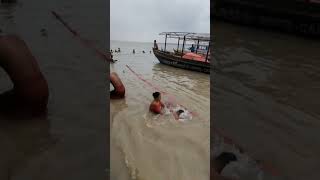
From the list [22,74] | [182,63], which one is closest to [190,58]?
[182,63]

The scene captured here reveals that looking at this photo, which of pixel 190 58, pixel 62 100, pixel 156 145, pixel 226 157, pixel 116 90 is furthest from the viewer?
pixel 190 58

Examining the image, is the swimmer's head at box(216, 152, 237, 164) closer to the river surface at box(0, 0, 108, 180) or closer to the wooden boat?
the river surface at box(0, 0, 108, 180)

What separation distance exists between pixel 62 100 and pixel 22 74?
0.49m

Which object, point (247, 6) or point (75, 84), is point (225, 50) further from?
point (75, 84)

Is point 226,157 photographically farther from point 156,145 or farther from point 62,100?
point 62,100

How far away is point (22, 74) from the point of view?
3131 mm

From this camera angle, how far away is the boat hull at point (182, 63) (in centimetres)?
1612

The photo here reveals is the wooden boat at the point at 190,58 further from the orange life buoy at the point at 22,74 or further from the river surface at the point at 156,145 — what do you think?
the orange life buoy at the point at 22,74

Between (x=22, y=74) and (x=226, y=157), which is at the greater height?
(x=22, y=74)

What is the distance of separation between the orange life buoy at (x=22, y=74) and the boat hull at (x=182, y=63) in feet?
42.8

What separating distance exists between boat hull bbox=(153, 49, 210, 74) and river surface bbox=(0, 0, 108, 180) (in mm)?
12663

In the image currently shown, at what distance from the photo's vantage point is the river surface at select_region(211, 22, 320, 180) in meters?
3.71

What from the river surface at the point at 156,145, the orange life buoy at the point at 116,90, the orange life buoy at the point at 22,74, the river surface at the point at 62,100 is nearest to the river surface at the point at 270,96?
the river surface at the point at 156,145

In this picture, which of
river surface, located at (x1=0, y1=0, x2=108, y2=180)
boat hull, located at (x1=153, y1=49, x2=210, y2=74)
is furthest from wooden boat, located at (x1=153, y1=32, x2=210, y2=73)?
river surface, located at (x1=0, y1=0, x2=108, y2=180)
